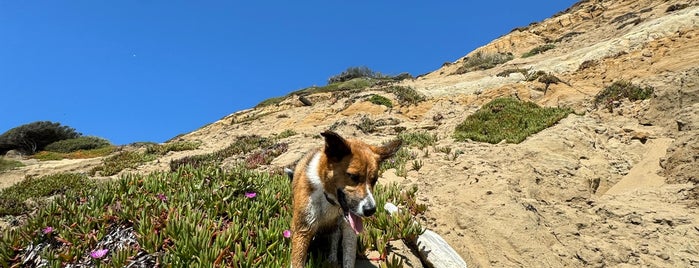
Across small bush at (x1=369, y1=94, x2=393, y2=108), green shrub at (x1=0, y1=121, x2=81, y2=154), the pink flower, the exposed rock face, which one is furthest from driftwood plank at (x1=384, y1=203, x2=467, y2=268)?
green shrub at (x1=0, y1=121, x2=81, y2=154)

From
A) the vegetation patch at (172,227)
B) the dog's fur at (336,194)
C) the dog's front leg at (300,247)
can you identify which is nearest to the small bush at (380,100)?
the vegetation patch at (172,227)

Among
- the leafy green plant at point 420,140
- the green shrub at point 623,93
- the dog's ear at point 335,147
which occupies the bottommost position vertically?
the leafy green plant at point 420,140

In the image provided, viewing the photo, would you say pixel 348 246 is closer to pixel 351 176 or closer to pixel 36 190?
pixel 351 176

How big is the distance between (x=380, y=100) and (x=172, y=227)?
57.0 ft

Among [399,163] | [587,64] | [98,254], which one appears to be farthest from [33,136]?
[587,64]

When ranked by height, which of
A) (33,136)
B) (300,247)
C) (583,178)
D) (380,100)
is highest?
(33,136)

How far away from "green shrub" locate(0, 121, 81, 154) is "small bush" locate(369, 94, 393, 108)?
3043cm

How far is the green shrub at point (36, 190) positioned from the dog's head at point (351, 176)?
784 cm

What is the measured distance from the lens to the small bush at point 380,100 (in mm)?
20812

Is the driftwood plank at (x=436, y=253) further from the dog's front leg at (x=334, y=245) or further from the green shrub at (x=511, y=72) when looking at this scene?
the green shrub at (x=511, y=72)

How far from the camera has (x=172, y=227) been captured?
4.40 m

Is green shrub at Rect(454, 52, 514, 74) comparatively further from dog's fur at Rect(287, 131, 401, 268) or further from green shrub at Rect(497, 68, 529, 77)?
dog's fur at Rect(287, 131, 401, 268)

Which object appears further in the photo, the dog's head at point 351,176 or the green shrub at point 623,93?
the green shrub at point 623,93

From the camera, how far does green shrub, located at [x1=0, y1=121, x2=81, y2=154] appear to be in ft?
113
